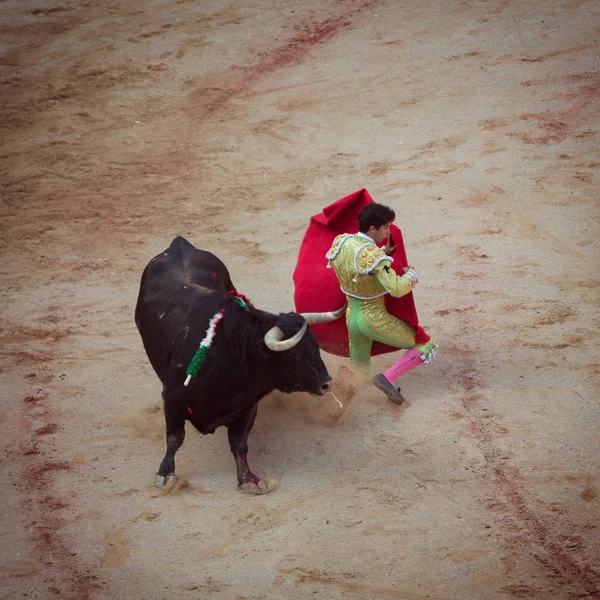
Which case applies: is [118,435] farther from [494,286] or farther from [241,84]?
[241,84]

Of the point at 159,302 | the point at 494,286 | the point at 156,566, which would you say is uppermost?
the point at 159,302

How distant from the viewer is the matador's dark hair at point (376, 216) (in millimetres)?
5770

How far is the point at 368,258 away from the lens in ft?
19.0

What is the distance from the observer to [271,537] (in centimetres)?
510

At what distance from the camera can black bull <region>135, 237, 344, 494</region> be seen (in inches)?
211

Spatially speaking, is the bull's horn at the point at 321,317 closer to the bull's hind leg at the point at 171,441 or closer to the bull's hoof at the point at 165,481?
the bull's hind leg at the point at 171,441

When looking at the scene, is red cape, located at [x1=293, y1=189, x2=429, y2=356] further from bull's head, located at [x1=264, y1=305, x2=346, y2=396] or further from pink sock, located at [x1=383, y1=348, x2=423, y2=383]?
bull's head, located at [x1=264, y1=305, x2=346, y2=396]

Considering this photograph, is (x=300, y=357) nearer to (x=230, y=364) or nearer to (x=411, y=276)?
(x=230, y=364)

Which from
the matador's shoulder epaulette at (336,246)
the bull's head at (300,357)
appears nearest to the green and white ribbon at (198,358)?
A: the bull's head at (300,357)

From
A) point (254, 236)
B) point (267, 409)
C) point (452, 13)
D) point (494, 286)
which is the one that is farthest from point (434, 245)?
point (452, 13)

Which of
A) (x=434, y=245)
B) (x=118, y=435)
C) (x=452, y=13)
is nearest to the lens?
(x=118, y=435)

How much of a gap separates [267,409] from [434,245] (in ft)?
8.40

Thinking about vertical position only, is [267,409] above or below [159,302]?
below

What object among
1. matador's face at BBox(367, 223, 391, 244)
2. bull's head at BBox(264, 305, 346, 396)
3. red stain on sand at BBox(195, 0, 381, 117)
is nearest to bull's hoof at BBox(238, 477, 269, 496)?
bull's head at BBox(264, 305, 346, 396)
